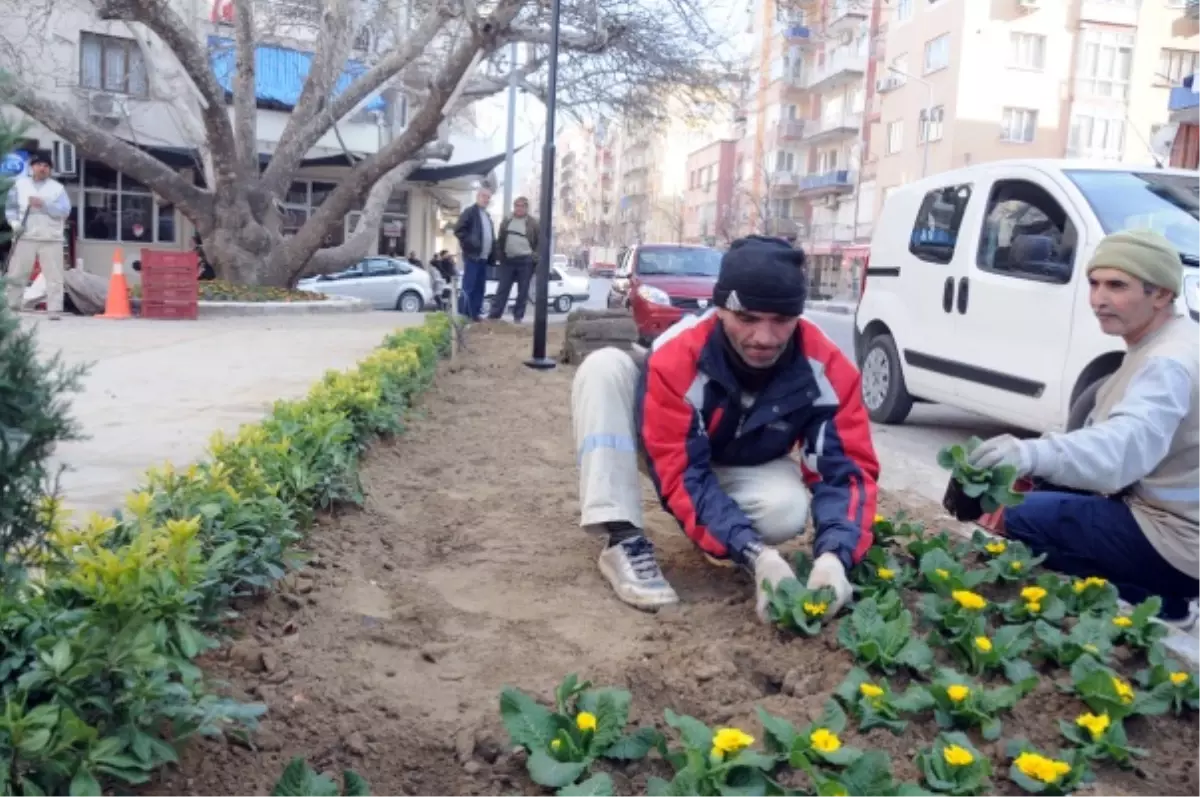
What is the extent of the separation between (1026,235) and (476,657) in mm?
4826

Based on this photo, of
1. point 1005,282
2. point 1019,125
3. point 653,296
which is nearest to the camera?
point 1005,282

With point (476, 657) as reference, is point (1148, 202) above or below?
above

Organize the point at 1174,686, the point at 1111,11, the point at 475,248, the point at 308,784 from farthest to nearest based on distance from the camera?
1. the point at 1111,11
2. the point at 475,248
3. the point at 1174,686
4. the point at 308,784

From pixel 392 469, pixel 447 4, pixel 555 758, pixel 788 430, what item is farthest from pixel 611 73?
pixel 555 758

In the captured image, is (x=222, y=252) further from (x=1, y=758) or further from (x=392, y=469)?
(x=1, y=758)

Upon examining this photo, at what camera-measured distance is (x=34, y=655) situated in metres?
1.82

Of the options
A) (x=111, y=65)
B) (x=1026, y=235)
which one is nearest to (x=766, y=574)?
(x=1026, y=235)

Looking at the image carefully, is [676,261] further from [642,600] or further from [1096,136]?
[1096,136]


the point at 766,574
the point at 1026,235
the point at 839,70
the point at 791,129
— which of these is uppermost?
the point at 839,70

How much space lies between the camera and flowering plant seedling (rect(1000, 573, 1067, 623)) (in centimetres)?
293

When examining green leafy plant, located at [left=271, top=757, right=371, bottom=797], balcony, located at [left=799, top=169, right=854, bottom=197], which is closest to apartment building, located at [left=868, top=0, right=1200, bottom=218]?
balcony, located at [left=799, top=169, right=854, bottom=197]

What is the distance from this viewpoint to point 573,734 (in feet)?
6.88

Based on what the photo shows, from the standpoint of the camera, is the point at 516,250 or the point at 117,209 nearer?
the point at 516,250

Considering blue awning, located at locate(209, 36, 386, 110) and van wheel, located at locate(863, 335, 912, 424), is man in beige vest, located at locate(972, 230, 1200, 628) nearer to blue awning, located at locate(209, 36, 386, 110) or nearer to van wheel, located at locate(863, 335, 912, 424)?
van wheel, located at locate(863, 335, 912, 424)
